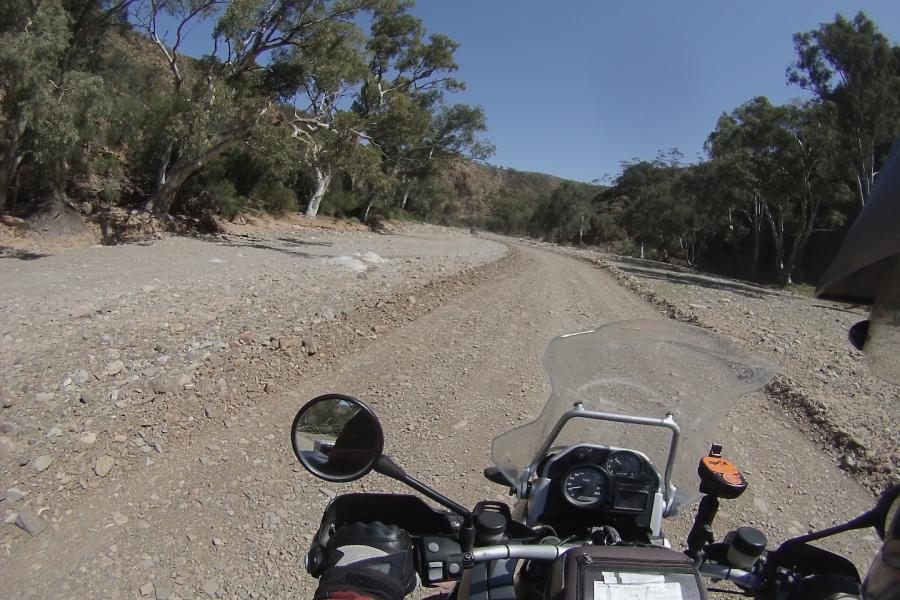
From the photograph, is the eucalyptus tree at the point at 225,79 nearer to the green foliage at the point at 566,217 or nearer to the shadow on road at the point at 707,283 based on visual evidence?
the shadow on road at the point at 707,283

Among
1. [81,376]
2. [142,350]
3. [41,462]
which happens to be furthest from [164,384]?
[41,462]

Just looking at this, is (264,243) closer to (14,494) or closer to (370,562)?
(14,494)

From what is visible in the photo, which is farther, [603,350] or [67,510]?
[67,510]

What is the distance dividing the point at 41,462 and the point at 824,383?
25.0ft

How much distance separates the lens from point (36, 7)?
12016mm

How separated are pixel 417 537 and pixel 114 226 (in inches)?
671

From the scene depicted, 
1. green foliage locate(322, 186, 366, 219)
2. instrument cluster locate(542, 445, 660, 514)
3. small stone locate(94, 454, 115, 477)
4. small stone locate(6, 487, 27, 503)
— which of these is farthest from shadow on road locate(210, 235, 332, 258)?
instrument cluster locate(542, 445, 660, 514)

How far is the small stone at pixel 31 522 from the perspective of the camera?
3471 millimetres

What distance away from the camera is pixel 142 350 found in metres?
5.67

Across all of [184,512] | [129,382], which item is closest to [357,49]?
[129,382]

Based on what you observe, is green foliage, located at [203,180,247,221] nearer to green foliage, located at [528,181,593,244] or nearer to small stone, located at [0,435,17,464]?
small stone, located at [0,435,17,464]

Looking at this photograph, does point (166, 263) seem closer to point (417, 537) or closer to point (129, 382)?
point (129, 382)

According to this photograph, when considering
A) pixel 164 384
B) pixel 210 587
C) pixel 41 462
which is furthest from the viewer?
pixel 164 384

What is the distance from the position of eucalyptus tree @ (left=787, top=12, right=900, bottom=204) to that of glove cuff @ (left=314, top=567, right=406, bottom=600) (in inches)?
890
